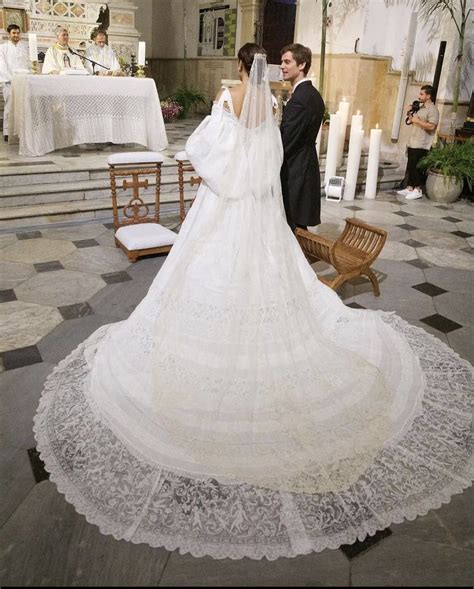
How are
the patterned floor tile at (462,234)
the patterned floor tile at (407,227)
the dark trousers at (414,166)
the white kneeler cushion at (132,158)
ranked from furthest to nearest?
the dark trousers at (414,166) < the patterned floor tile at (407,227) < the patterned floor tile at (462,234) < the white kneeler cushion at (132,158)

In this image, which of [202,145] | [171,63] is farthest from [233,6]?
[202,145]

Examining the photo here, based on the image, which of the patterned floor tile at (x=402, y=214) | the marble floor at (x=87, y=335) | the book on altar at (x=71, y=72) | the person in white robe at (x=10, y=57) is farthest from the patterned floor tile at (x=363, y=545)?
the person in white robe at (x=10, y=57)

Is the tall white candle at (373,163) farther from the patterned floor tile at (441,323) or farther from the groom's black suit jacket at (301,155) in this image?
the patterned floor tile at (441,323)

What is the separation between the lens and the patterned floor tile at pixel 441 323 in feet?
11.4

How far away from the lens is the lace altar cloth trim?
5.88ft

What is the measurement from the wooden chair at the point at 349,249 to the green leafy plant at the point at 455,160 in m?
3.61

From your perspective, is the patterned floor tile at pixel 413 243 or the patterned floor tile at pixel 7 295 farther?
the patterned floor tile at pixel 413 243

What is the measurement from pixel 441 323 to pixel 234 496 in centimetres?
221

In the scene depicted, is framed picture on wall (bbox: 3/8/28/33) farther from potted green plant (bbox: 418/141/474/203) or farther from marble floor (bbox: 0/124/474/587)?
potted green plant (bbox: 418/141/474/203)

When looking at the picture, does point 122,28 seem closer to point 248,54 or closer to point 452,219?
point 452,219

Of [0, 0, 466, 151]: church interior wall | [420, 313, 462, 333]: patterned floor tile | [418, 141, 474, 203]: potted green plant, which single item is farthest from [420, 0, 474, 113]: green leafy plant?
[420, 313, 462, 333]: patterned floor tile

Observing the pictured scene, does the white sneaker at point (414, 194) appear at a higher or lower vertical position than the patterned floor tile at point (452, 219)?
higher

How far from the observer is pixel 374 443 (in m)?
2.21

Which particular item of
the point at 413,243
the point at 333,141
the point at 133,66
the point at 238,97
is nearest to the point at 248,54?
the point at 238,97
